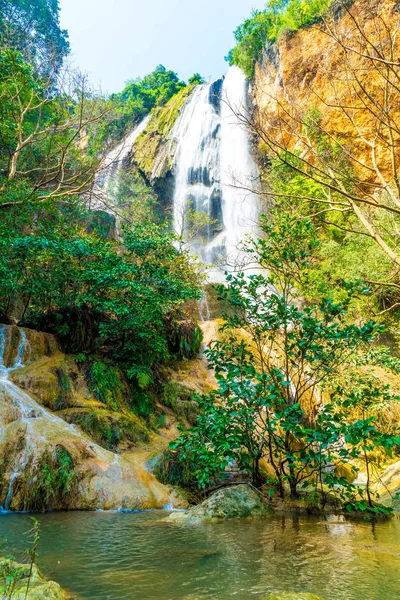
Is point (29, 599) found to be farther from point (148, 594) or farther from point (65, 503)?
point (65, 503)

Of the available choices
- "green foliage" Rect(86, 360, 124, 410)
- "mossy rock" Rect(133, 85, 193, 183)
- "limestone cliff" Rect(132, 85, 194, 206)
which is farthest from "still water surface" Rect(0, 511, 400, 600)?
"mossy rock" Rect(133, 85, 193, 183)

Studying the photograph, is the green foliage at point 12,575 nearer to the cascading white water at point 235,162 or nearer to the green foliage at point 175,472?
the green foliage at point 175,472

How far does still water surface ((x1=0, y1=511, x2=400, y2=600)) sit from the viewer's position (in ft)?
9.39

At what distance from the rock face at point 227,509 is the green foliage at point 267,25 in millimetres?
25982

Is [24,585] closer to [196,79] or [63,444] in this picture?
[63,444]

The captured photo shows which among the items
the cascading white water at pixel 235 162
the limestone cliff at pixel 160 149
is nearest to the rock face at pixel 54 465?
the cascading white water at pixel 235 162

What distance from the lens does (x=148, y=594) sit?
2760mm

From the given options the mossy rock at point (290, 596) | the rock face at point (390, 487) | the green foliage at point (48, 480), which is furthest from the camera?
the rock face at point (390, 487)

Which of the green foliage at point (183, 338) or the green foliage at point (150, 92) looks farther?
the green foliage at point (150, 92)

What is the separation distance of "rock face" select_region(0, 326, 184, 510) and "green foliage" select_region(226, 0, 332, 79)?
25462 mm

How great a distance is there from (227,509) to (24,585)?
3.28m

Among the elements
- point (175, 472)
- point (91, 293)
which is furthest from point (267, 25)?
point (175, 472)

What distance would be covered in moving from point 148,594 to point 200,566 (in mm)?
719

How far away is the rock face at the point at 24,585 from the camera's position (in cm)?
222
